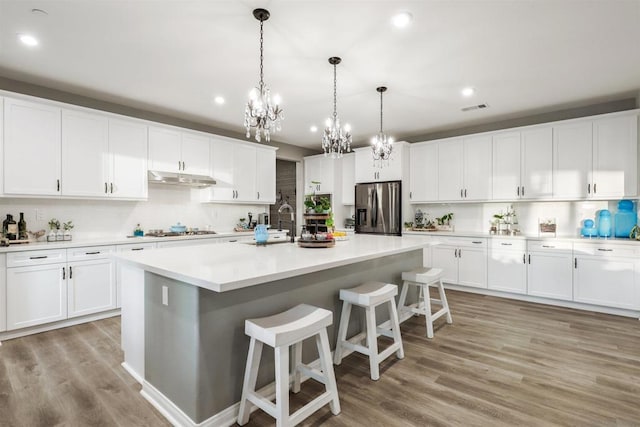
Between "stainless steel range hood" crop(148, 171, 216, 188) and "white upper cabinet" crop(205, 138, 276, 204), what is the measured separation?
0.28 meters

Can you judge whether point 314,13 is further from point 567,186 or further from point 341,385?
point 567,186

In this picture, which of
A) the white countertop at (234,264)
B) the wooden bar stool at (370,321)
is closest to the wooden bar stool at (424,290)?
the wooden bar stool at (370,321)

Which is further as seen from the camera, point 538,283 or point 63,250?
point 538,283

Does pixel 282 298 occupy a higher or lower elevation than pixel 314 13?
lower

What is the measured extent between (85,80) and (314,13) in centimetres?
275

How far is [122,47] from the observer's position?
2787mm

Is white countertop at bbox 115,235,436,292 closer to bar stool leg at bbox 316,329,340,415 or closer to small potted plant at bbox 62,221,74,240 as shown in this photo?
bar stool leg at bbox 316,329,340,415

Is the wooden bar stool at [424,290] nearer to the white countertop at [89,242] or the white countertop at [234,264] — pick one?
the white countertop at [234,264]

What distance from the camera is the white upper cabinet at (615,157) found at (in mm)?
3916

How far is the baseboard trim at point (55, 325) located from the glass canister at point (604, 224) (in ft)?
20.4

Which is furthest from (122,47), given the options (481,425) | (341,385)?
(481,425)

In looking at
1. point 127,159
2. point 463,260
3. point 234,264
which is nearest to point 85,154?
point 127,159

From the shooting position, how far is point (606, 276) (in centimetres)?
389

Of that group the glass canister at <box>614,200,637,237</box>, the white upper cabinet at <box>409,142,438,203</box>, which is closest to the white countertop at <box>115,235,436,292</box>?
the white upper cabinet at <box>409,142,438,203</box>
